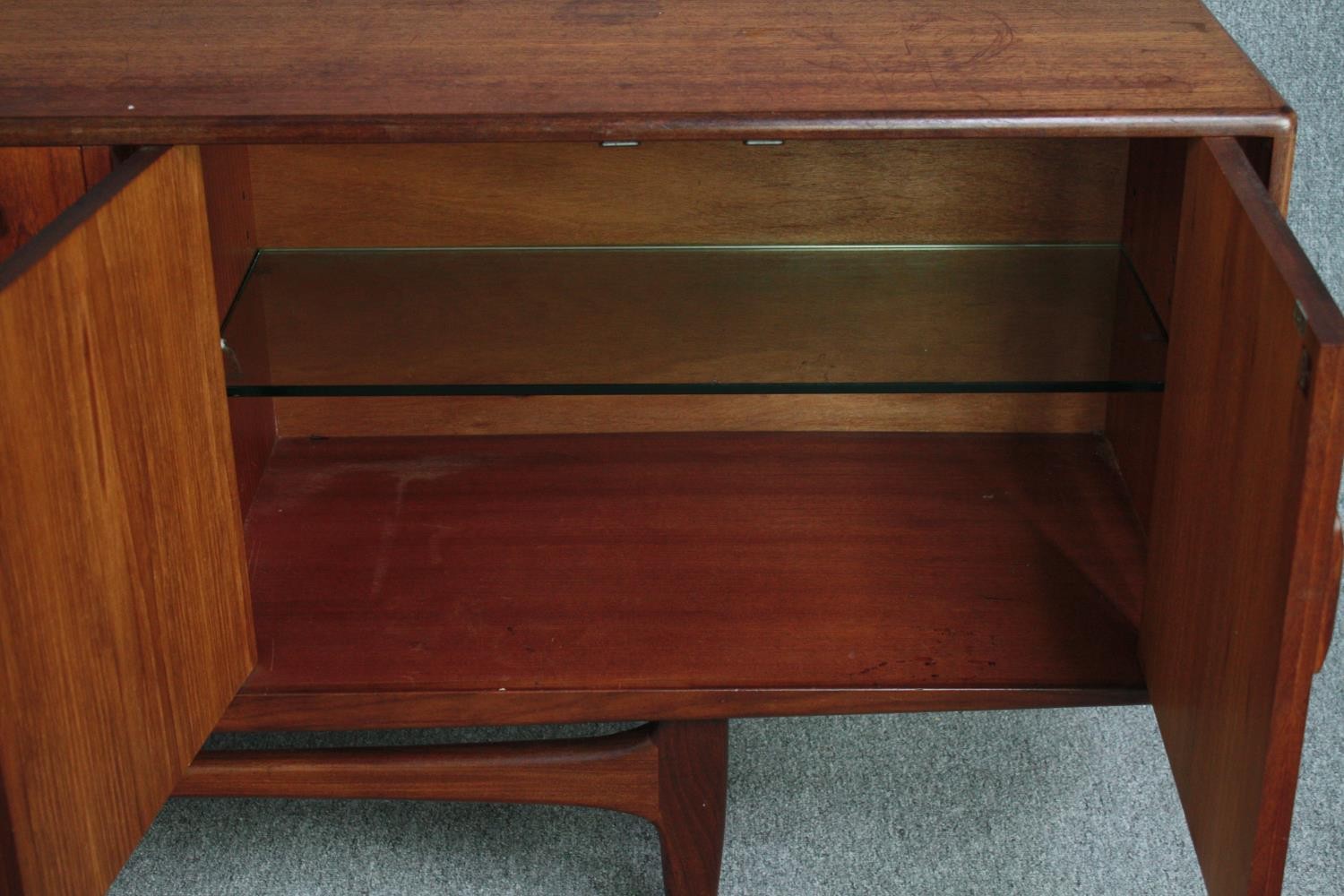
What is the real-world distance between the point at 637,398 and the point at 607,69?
29 centimetres

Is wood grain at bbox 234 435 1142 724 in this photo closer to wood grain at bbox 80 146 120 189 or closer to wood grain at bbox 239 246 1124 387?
wood grain at bbox 239 246 1124 387

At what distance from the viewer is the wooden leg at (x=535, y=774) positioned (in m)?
0.81

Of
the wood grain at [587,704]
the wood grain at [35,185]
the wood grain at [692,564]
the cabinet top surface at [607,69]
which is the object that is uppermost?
the cabinet top surface at [607,69]

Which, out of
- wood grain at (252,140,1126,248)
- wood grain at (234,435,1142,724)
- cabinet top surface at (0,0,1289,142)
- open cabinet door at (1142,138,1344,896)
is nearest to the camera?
open cabinet door at (1142,138,1344,896)

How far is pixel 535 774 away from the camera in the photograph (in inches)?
32.3

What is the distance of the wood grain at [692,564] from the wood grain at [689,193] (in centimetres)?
13

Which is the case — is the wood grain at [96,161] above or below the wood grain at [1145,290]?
above

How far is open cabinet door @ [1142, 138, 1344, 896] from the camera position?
0.53m

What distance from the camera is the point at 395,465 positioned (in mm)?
953

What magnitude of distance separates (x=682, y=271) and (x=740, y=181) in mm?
70

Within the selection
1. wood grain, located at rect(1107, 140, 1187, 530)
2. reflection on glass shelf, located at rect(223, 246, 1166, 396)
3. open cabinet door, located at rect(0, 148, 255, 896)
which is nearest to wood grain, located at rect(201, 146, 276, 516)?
reflection on glass shelf, located at rect(223, 246, 1166, 396)

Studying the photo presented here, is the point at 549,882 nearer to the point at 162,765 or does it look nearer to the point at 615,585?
the point at 615,585

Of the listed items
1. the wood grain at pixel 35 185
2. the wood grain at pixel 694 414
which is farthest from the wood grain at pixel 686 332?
the wood grain at pixel 35 185

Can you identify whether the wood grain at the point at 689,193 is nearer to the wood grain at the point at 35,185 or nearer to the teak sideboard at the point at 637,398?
the teak sideboard at the point at 637,398
